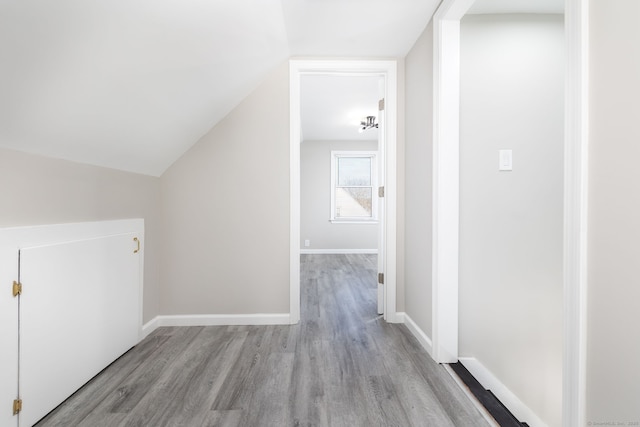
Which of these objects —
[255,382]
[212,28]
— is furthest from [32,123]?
[255,382]

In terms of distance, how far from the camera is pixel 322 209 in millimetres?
6586

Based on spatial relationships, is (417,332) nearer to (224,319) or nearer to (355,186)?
(224,319)

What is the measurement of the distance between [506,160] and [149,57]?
1.90 m

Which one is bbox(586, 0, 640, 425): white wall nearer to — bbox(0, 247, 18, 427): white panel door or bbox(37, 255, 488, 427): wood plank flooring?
bbox(37, 255, 488, 427): wood plank flooring

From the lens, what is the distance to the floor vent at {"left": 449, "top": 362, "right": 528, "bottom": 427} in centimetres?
139

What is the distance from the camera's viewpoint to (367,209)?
6738 millimetres

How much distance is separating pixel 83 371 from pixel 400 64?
2894mm

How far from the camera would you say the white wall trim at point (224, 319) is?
2490 mm

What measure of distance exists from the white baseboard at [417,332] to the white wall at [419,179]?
0.11ft

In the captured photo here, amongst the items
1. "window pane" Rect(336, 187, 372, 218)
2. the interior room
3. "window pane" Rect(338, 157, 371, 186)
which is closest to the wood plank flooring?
the interior room

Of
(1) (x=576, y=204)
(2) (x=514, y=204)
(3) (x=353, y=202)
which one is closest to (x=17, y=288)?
(1) (x=576, y=204)

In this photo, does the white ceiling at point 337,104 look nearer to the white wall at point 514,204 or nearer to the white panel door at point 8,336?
the white wall at point 514,204

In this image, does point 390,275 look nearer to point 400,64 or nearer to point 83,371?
point 400,64

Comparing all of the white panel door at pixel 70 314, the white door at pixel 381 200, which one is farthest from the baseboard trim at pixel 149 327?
the white door at pixel 381 200
